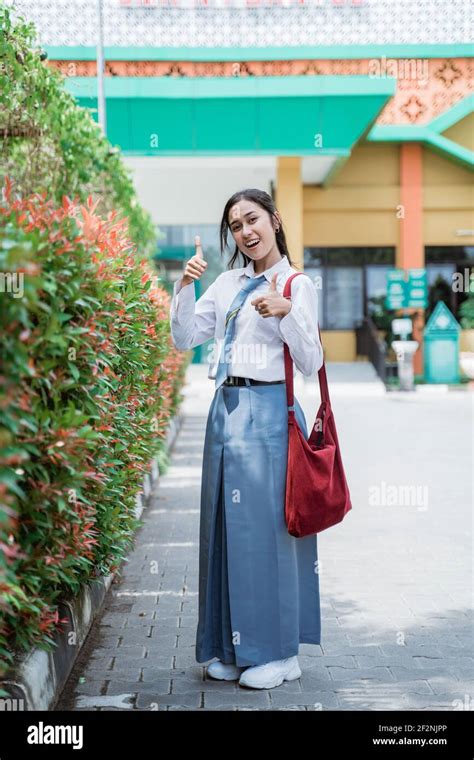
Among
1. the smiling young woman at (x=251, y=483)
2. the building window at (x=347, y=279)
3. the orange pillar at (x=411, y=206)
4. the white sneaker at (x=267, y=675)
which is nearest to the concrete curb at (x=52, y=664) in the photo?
the smiling young woman at (x=251, y=483)

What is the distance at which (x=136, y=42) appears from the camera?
22.2 m

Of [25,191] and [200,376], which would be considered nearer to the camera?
[25,191]

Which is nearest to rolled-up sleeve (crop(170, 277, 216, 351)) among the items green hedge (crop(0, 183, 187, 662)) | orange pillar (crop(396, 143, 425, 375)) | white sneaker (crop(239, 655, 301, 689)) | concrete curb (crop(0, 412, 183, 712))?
green hedge (crop(0, 183, 187, 662))

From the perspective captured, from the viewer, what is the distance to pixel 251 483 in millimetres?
4105

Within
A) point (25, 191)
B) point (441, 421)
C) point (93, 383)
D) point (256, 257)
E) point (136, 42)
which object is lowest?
point (441, 421)

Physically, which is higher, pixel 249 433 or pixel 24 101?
pixel 24 101

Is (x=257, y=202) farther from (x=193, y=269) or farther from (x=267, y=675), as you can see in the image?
(x=267, y=675)

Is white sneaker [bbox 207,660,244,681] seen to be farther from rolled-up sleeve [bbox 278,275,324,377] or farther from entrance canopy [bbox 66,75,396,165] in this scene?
entrance canopy [bbox 66,75,396,165]

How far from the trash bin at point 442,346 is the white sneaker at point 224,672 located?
19.6m

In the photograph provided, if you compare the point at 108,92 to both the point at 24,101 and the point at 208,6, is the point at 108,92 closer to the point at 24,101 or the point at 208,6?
A: the point at 208,6

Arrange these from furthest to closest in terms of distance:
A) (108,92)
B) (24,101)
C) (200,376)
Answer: (200,376)
(108,92)
(24,101)

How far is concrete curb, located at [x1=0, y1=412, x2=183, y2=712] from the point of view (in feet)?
11.1

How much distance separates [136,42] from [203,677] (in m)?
20.3
